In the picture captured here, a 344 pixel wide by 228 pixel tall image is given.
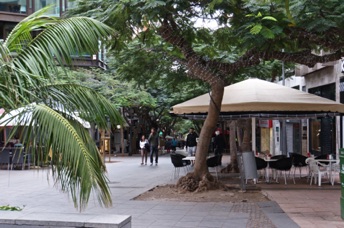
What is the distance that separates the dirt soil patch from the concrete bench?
5547 millimetres

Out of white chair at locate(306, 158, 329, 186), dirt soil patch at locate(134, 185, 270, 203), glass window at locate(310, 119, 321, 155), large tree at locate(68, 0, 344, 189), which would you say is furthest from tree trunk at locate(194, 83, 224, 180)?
glass window at locate(310, 119, 321, 155)

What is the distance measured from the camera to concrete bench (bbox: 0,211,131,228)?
507cm

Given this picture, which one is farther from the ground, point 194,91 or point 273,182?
point 194,91

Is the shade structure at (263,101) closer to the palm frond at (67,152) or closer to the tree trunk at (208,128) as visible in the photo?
the tree trunk at (208,128)

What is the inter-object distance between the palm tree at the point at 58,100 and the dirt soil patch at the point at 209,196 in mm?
5894

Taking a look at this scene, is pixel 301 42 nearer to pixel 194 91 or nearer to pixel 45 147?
pixel 45 147

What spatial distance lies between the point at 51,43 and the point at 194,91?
20547 mm

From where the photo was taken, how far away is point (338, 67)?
765 inches

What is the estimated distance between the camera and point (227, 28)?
1169cm

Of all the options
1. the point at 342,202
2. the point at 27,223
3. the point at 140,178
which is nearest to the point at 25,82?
the point at 27,223

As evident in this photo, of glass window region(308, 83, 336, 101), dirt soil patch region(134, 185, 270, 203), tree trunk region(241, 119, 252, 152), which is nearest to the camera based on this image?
dirt soil patch region(134, 185, 270, 203)

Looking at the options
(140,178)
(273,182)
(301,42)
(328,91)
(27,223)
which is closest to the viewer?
(27,223)

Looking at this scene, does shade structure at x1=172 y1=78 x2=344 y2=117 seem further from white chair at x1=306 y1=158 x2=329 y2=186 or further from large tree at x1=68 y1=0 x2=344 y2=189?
white chair at x1=306 y1=158 x2=329 y2=186

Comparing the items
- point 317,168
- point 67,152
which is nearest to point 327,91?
point 317,168
